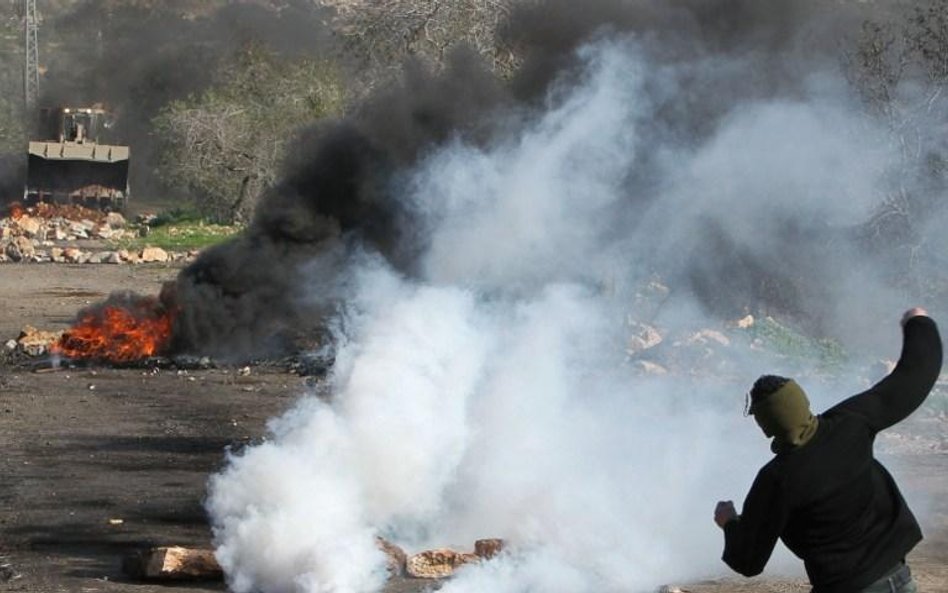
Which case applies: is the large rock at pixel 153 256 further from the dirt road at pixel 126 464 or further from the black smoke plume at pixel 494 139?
the black smoke plume at pixel 494 139

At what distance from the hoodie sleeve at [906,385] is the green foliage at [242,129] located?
1278 inches

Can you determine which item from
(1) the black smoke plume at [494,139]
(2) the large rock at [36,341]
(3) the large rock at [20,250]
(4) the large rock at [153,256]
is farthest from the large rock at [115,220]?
(1) the black smoke plume at [494,139]

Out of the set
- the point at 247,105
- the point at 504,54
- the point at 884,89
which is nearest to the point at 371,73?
the point at 504,54

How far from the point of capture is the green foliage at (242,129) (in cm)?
3838

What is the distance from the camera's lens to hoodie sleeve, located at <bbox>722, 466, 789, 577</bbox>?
4660 millimetres

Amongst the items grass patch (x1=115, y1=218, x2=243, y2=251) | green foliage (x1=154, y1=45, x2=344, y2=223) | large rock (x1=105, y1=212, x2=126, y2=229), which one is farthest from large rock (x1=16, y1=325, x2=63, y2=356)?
large rock (x1=105, y1=212, x2=126, y2=229)

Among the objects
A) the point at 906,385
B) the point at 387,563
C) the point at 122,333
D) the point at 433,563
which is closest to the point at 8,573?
the point at 387,563

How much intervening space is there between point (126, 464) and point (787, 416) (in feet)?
27.5

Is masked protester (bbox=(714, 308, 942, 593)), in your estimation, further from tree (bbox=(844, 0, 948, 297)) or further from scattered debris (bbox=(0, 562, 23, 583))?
tree (bbox=(844, 0, 948, 297))

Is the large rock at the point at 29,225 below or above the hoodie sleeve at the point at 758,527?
above

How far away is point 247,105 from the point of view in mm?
41125

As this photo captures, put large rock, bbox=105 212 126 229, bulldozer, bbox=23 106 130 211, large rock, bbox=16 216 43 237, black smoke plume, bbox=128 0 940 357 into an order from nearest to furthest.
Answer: black smoke plume, bbox=128 0 940 357 < large rock, bbox=16 216 43 237 < large rock, bbox=105 212 126 229 < bulldozer, bbox=23 106 130 211

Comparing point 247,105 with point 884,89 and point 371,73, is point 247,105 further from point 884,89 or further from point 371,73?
point 884,89

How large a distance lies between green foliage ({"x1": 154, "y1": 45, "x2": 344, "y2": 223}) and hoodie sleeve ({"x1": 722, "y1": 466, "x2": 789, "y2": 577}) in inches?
1290
